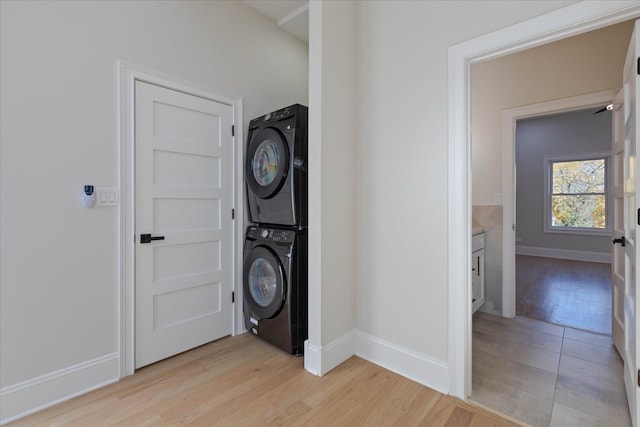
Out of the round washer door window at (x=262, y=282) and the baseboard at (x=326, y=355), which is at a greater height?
the round washer door window at (x=262, y=282)

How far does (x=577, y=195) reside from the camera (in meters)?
6.12

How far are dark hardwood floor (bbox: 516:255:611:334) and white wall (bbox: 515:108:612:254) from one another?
544 millimetres

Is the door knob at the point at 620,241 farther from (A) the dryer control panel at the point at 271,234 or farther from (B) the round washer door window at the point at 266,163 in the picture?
(B) the round washer door window at the point at 266,163

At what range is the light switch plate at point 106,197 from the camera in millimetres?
1938

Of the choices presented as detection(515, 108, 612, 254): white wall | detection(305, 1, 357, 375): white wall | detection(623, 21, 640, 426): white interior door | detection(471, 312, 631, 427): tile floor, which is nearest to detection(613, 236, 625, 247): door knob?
detection(623, 21, 640, 426): white interior door

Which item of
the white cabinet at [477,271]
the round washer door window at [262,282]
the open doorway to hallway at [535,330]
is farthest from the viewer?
the white cabinet at [477,271]

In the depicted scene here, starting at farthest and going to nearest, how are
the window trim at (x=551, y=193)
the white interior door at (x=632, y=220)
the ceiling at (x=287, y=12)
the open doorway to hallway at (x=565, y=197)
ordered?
1. the window trim at (x=551, y=193)
2. the open doorway to hallway at (x=565, y=197)
3. the ceiling at (x=287, y=12)
4. the white interior door at (x=632, y=220)

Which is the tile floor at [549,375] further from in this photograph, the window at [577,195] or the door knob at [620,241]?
the window at [577,195]

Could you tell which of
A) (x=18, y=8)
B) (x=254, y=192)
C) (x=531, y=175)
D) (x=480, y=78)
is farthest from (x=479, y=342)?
(x=531, y=175)

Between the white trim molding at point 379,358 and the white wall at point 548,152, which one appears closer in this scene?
the white trim molding at point 379,358

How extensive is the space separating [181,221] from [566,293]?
4.70 meters

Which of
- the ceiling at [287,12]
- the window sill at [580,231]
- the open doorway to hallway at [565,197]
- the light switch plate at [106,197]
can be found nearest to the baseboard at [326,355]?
the light switch plate at [106,197]

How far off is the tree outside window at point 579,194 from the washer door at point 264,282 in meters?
6.72

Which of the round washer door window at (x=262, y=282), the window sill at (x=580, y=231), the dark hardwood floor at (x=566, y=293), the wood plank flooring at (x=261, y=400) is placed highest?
the window sill at (x=580, y=231)
